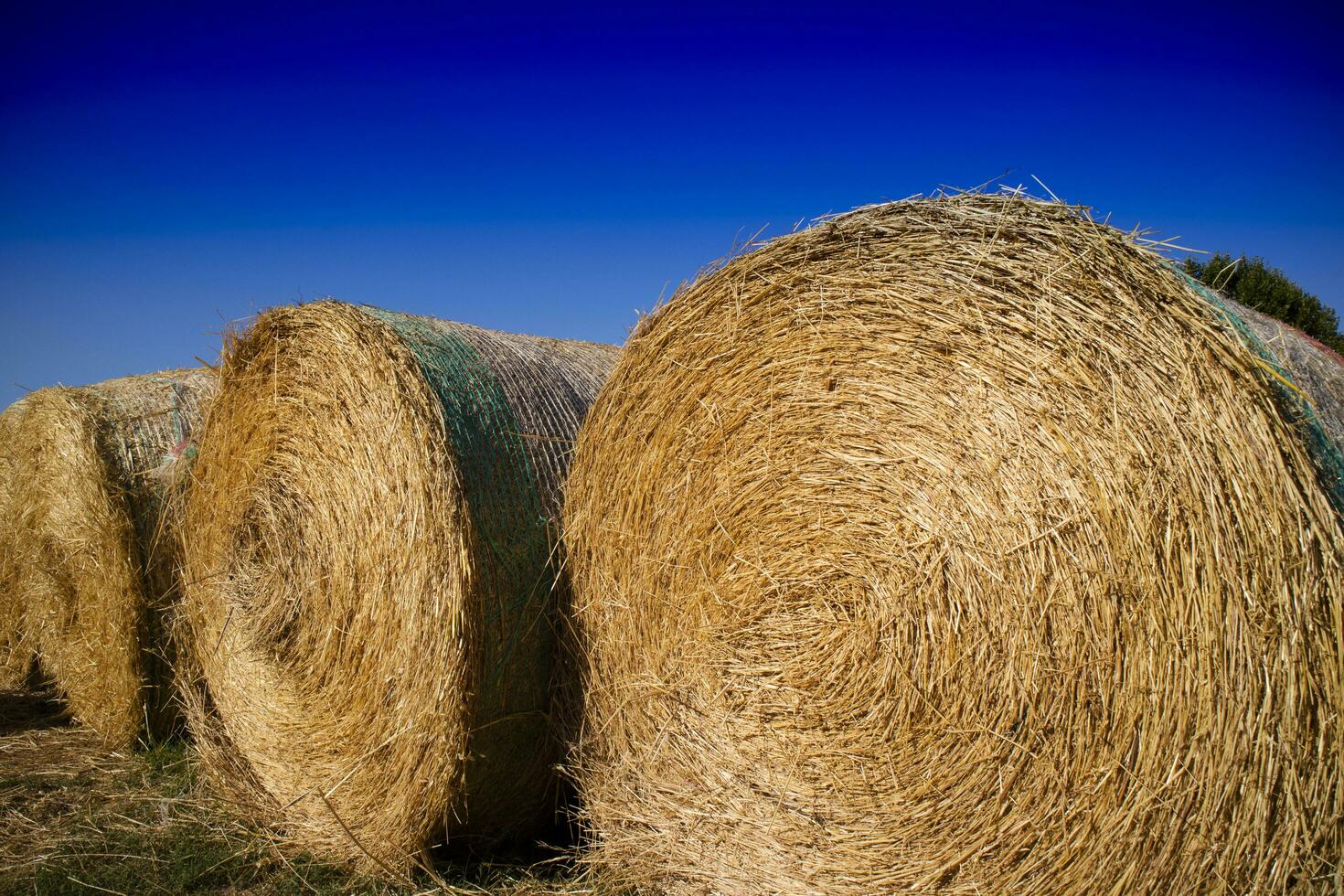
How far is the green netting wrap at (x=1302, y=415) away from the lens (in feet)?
7.59

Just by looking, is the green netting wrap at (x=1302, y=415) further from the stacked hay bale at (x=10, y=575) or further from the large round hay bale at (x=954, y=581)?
the stacked hay bale at (x=10, y=575)

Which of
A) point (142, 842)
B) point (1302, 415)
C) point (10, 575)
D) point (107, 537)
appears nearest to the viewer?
point (1302, 415)

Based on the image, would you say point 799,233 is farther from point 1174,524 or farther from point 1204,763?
point 1204,763

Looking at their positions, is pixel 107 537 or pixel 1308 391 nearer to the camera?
pixel 1308 391

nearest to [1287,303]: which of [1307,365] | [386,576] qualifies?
[1307,365]

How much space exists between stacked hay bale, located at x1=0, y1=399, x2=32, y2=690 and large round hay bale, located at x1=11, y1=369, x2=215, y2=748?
133mm

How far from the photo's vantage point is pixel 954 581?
9.04 ft

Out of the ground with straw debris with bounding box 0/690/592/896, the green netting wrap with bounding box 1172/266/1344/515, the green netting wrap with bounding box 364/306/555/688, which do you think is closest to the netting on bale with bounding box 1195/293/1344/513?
the green netting wrap with bounding box 1172/266/1344/515

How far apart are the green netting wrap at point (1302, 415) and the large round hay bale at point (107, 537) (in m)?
4.84

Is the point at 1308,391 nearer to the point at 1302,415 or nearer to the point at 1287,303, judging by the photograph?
the point at 1302,415

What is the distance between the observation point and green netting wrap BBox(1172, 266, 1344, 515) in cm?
231

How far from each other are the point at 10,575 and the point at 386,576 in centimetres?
418

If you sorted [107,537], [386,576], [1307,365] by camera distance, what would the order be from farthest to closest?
[107,537] < [386,576] < [1307,365]

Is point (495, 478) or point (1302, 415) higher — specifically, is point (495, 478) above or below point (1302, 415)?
below
